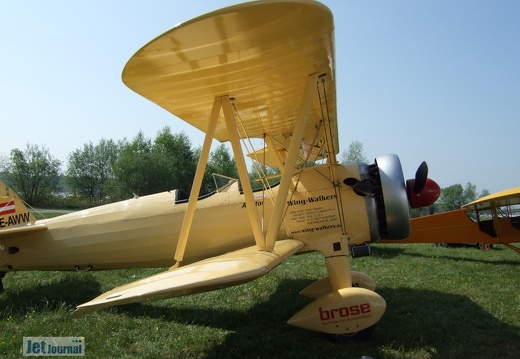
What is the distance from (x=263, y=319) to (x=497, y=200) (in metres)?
7.35

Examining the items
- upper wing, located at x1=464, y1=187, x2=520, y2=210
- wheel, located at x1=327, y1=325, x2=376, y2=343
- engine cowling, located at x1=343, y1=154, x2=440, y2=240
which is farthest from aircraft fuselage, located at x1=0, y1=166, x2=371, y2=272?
upper wing, located at x1=464, y1=187, x2=520, y2=210

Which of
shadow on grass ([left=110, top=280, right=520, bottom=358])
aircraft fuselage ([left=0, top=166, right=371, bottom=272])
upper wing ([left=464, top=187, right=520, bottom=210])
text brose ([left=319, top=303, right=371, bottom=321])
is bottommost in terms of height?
shadow on grass ([left=110, top=280, right=520, bottom=358])

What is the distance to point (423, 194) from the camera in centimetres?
473

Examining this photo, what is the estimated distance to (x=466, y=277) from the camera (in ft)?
21.9

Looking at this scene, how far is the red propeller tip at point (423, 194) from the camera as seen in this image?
4738 millimetres

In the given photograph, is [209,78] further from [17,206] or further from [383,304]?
[17,206]

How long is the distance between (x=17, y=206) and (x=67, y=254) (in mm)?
1449

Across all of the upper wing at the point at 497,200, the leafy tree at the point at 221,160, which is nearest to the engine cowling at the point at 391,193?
the upper wing at the point at 497,200

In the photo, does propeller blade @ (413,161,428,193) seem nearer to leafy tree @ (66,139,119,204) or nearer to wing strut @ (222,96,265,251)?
wing strut @ (222,96,265,251)

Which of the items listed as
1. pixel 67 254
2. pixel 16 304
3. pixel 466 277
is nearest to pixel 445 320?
pixel 466 277

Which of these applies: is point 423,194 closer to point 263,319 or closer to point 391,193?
point 391,193

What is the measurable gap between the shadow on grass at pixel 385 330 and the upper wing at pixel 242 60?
9.00 feet

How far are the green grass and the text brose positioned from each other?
1.00 ft

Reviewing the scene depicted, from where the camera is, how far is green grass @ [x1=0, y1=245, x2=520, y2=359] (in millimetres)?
3561
